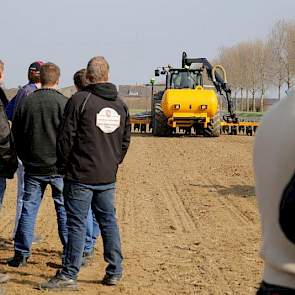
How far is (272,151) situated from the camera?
2277mm

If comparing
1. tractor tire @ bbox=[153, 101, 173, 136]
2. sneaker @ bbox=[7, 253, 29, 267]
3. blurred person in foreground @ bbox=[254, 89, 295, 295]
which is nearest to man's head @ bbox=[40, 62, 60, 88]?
sneaker @ bbox=[7, 253, 29, 267]

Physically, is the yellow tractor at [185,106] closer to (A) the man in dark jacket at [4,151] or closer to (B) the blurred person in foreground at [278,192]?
(A) the man in dark jacket at [4,151]

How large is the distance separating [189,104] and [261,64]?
4600 cm

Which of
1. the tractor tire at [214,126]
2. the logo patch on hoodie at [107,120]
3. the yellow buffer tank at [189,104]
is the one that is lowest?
the tractor tire at [214,126]

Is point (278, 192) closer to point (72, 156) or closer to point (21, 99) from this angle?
point (72, 156)

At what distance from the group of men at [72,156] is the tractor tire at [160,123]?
19.4 meters

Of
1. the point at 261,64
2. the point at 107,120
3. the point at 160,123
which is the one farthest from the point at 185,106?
the point at 261,64

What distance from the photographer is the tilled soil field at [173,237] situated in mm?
5617

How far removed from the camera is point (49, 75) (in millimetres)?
5922

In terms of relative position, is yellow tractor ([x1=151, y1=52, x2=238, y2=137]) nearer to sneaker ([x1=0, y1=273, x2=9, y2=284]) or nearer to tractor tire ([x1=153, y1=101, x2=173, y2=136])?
tractor tire ([x1=153, y1=101, x2=173, y2=136])

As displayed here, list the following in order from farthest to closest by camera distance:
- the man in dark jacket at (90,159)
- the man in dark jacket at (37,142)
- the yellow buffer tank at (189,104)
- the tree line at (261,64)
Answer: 1. the tree line at (261,64)
2. the yellow buffer tank at (189,104)
3. the man in dark jacket at (37,142)
4. the man in dark jacket at (90,159)

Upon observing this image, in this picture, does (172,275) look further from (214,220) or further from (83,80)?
(214,220)

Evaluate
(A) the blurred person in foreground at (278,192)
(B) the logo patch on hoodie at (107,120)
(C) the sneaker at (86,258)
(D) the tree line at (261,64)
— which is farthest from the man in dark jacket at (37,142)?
(D) the tree line at (261,64)

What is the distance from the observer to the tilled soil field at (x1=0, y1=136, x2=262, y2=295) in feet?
18.4
